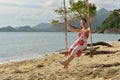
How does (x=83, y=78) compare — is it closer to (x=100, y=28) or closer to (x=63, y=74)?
(x=63, y=74)

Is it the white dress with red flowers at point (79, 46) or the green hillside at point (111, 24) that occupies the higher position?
the white dress with red flowers at point (79, 46)

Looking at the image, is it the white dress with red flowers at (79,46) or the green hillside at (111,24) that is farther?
the green hillside at (111,24)

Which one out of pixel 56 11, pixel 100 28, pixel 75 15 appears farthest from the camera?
pixel 100 28

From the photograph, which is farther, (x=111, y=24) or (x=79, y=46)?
(x=111, y=24)

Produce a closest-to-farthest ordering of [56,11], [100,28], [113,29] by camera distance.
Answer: [56,11] < [113,29] < [100,28]

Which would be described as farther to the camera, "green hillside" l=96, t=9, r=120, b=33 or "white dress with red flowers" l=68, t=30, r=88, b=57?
"green hillside" l=96, t=9, r=120, b=33

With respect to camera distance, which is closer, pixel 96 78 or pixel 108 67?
pixel 96 78

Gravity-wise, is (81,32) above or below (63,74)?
above

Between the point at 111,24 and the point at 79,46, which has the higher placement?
the point at 79,46

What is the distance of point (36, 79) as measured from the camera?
12.3 metres

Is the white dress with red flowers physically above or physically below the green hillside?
above

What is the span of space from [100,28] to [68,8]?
141759mm

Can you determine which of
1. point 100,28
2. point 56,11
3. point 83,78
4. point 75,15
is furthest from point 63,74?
point 100,28

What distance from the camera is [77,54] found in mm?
12852
